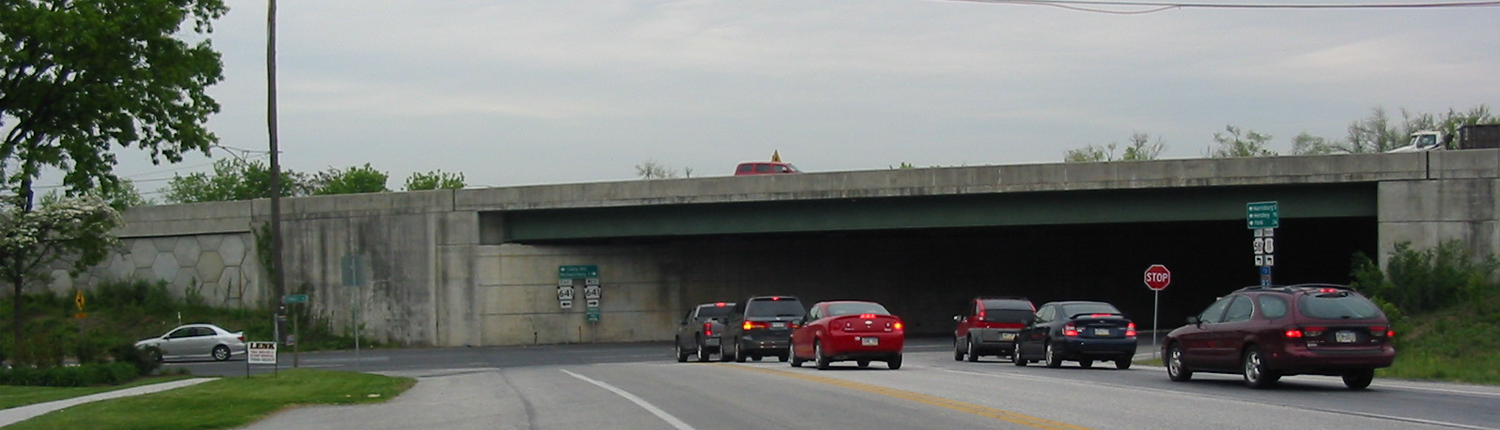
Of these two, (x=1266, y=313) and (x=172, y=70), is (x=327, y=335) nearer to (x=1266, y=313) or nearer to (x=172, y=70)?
(x=172, y=70)

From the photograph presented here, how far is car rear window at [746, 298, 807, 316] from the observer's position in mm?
34031

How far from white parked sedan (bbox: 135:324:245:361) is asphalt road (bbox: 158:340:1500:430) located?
22.0 m

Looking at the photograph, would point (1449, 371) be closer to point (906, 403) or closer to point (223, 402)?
point (906, 403)

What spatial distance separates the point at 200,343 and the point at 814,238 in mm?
23314

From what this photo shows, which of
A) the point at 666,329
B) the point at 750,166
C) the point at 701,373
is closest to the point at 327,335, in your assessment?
the point at 666,329

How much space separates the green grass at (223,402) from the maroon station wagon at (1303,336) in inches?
496

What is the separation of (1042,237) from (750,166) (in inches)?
518

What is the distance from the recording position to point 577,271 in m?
53.5


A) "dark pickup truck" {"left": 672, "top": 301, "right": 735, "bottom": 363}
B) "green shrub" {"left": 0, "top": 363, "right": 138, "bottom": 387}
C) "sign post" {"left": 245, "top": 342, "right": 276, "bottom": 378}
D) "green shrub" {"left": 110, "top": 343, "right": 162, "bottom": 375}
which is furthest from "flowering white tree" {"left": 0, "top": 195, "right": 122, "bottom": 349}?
"dark pickup truck" {"left": 672, "top": 301, "right": 735, "bottom": 363}

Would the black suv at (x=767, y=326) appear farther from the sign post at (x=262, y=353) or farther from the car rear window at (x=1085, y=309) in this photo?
the sign post at (x=262, y=353)

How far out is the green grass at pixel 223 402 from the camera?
17047mm

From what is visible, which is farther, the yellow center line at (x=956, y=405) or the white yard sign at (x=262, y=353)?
the white yard sign at (x=262, y=353)

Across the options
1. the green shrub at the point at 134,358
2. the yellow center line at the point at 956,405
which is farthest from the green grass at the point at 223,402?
the yellow center line at the point at 956,405

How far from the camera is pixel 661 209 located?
169 ft
